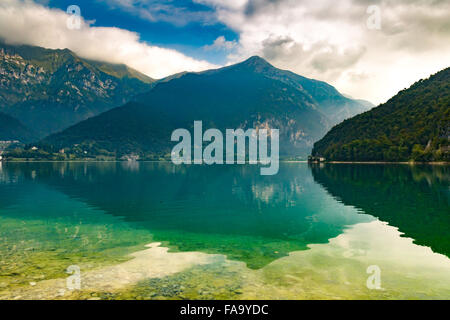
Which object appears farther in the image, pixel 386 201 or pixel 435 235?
pixel 386 201

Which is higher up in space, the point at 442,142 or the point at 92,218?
the point at 442,142

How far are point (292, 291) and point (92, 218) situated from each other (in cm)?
2769

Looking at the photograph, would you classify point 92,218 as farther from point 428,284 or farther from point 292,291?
point 428,284

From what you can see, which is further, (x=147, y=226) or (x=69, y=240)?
(x=147, y=226)

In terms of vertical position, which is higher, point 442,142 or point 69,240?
point 442,142

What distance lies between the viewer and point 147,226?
1310 inches
